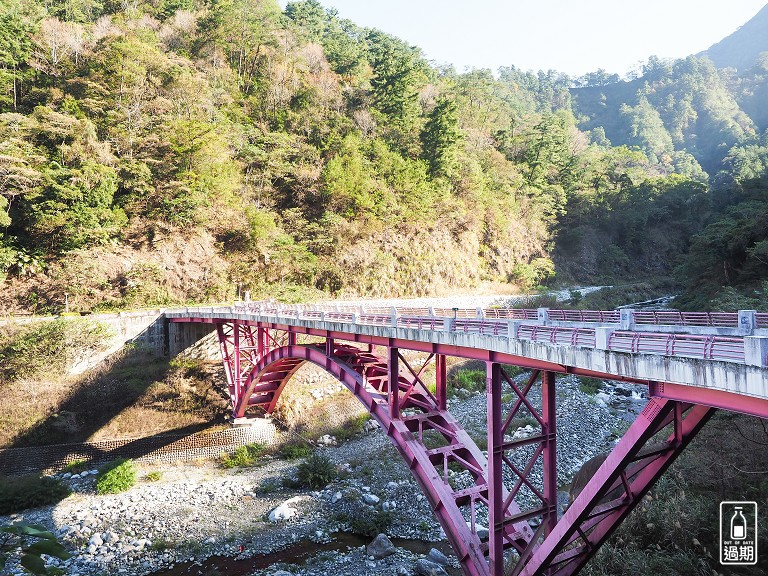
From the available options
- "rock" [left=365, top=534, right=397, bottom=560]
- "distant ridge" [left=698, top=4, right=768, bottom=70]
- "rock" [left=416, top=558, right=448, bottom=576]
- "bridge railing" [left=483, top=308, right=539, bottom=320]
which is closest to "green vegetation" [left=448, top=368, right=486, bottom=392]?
"rock" [left=365, top=534, right=397, bottom=560]

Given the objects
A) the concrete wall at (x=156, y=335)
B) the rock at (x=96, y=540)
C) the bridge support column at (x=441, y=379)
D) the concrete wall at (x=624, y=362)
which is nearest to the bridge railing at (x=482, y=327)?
the concrete wall at (x=624, y=362)

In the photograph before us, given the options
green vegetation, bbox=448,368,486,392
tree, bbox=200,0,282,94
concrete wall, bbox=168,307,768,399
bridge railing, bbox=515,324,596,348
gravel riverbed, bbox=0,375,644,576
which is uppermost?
tree, bbox=200,0,282,94

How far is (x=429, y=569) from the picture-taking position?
37.9ft

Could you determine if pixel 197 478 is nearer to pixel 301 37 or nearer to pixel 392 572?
pixel 392 572

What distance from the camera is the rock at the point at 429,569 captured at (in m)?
11.5

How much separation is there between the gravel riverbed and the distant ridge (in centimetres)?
16288

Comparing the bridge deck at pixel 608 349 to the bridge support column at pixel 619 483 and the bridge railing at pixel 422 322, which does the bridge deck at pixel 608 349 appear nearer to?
the bridge railing at pixel 422 322

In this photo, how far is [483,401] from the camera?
24.4 m

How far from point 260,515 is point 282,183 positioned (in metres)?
27.5

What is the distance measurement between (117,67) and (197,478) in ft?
91.8

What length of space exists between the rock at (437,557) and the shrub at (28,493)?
14.1 meters

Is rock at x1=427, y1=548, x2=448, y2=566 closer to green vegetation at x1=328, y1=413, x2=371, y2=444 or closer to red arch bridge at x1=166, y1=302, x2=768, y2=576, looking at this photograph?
red arch bridge at x1=166, y1=302, x2=768, y2=576

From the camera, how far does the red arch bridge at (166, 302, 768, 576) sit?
499 cm

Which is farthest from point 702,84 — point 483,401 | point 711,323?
point 711,323
